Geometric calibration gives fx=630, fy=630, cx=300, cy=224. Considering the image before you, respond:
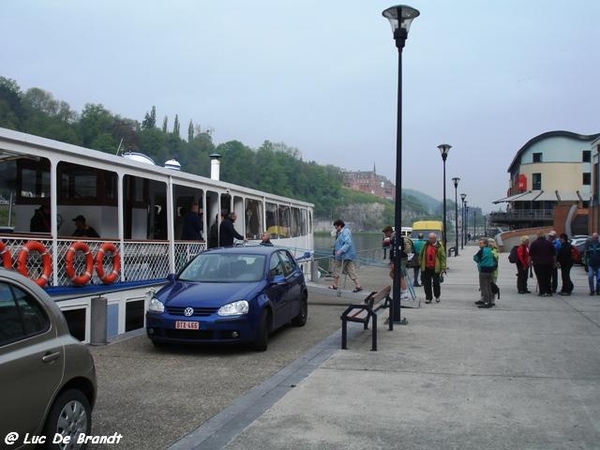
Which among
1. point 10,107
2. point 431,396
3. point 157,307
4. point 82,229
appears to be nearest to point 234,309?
point 157,307

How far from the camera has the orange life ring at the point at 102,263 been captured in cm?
1035

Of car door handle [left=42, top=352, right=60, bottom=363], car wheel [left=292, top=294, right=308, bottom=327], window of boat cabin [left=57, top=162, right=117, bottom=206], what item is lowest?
car wheel [left=292, top=294, right=308, bottom=327]

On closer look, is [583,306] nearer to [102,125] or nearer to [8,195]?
[8,195]

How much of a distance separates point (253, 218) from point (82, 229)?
8630 millimetres

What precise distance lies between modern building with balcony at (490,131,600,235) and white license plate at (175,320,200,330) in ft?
257

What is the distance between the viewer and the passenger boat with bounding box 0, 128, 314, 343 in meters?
9.13

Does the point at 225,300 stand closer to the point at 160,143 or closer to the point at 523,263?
the point at 523,263

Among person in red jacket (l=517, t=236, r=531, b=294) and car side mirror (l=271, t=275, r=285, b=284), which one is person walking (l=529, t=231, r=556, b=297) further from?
car side mirror (l=271, t=275, r=285, b=284)

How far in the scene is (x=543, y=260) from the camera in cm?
1673

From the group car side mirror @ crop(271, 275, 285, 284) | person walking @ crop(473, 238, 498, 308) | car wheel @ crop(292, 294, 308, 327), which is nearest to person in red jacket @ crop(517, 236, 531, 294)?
person walking @ crop(473, 238, 498, 308)

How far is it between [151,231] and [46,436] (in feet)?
32.7

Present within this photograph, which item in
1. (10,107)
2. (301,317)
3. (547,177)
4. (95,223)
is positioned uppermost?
(10,107)

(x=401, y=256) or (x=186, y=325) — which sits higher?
(x=401, y=256)

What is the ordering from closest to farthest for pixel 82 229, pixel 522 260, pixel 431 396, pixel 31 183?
pixel 431 396 → pixel 82 229 → pixel 31 183 → pixel 522 260
